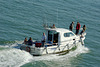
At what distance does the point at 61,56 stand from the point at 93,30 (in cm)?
1122

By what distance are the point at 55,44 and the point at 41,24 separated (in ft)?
31.7

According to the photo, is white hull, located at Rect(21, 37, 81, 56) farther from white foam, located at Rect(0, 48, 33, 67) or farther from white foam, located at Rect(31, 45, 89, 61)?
white foam, located at Rect(0, 48, 33, 67)

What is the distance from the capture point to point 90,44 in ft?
102

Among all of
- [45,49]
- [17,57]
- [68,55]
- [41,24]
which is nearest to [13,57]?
[17,57]

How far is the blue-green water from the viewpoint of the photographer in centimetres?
2367

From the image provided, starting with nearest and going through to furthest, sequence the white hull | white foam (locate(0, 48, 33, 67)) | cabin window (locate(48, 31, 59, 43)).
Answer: white foam (locate(0, 48, 33, 67)), the white hull, cabin window (locate(48, 31, 59, 43))

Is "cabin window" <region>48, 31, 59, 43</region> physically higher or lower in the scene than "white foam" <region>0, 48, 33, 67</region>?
higher

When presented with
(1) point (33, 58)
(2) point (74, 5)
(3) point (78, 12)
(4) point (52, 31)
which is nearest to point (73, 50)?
(4) point (52, 31)

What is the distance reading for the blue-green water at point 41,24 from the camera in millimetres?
23672

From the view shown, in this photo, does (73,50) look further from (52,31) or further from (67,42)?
(52,31)

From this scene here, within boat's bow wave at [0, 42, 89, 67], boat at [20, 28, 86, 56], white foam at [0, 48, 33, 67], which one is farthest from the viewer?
boat at [20, 28, 86, 56]

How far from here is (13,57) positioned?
75.4ft

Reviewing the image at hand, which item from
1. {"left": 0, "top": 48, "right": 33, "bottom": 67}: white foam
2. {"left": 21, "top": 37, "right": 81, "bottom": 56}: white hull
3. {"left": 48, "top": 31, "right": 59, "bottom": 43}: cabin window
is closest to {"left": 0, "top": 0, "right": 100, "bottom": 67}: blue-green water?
{"left": 0, "top": 48, "right": 33, "bottom": 67}: white foam

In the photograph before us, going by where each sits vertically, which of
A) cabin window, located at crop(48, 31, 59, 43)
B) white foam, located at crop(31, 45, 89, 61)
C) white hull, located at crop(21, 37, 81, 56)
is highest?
cabin window, located at crop(48, 31, 59, 43)
